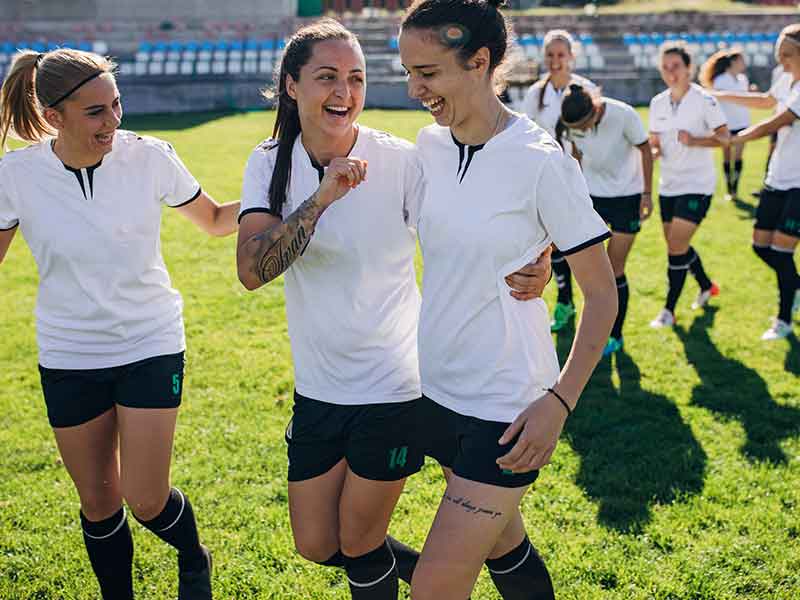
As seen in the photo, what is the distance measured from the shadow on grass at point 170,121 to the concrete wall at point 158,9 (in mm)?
9430

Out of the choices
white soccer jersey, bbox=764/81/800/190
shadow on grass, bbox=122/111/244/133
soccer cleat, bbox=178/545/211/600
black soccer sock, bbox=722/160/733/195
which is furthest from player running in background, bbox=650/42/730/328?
shadow on grass, bbox=122/111/244/133

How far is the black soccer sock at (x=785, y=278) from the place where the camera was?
23.5ft

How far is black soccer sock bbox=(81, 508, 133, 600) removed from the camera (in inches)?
141

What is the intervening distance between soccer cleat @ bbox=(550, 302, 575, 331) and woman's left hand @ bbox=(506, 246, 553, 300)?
15.6ft

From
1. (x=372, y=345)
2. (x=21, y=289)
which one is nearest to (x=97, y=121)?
(x=372, y=345)

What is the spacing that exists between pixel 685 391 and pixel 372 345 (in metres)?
3.73

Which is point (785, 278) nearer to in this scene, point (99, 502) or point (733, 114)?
point (99, 502)

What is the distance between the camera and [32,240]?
346 cm

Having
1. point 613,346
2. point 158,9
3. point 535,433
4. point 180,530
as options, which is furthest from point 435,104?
point 158,9

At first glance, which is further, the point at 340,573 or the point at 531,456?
the point at 340,573

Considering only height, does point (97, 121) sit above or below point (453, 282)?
above

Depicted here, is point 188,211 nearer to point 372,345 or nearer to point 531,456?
point 372,345

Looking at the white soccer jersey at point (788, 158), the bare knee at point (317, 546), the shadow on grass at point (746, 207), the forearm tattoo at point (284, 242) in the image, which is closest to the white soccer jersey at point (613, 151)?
the white soccer jersey at point (788, 158)

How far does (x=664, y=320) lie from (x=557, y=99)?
2206 mm
